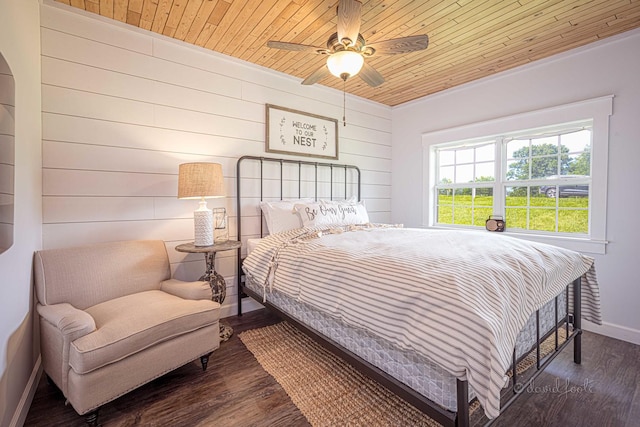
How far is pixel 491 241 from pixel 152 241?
2574 millimetres

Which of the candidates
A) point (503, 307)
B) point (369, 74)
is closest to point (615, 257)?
point (503, 307)

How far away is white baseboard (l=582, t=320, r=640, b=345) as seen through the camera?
7.94 ft

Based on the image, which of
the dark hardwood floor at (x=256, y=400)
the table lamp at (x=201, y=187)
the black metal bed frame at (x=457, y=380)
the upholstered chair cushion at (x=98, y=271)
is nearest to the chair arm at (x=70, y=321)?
the upholstered chair cushion at (x=98, y=271)

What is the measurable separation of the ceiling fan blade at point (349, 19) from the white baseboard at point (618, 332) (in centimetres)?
301

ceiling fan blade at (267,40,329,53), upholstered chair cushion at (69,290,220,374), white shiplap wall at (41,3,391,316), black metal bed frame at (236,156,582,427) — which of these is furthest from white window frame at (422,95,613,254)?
upholstered chair cushion at (69,290,220,374)

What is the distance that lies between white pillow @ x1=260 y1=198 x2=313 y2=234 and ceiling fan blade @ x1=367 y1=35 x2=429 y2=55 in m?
1.61

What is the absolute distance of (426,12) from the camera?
2201 millimetres

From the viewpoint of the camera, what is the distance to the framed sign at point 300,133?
3.22 meters

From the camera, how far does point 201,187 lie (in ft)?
7.51

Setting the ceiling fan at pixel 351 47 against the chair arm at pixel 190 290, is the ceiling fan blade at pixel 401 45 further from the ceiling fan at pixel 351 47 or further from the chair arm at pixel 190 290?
the chair arm at pixel 190 290

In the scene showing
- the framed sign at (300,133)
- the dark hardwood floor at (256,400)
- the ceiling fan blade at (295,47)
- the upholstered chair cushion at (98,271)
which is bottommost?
the dark hardwood floor at (256,400)

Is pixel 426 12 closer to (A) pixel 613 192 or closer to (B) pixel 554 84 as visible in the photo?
(B) pixel 554 84

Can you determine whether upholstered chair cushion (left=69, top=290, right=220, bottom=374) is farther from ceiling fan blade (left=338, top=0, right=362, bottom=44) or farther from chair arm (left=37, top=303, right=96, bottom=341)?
ceiling fan blade (left=338, top=0, right=362, bottom=44)

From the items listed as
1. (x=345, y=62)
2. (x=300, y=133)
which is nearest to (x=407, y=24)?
(x=345, y=62)
